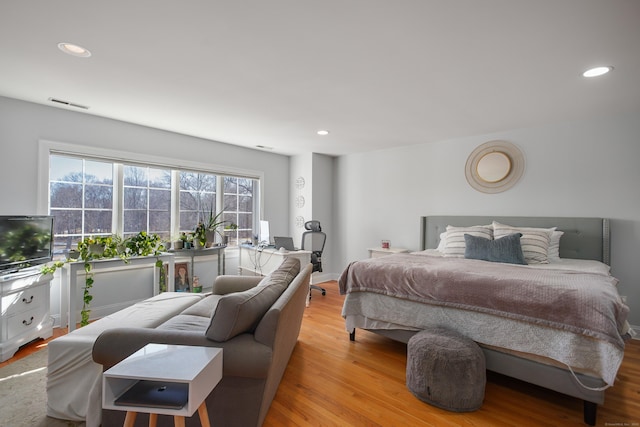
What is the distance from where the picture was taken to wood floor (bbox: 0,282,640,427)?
188 centimetres

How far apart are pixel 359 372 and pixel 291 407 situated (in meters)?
0.69

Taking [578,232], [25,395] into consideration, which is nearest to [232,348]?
[25,395]

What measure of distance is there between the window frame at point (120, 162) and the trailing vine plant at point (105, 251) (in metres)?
0.45

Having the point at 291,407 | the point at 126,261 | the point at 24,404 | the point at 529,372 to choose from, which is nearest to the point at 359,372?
the point at 291,407

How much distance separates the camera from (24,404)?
197cm

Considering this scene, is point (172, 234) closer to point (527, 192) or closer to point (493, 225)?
point (493, 225)

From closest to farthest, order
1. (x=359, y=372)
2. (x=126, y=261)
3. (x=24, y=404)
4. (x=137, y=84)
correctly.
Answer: (x=24, y=404) < (x=359, y=372) < (x=137, y=84) < (x=126, y=261)

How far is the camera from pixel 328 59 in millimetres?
2205

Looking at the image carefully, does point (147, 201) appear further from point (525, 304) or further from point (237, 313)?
point (525, 304)

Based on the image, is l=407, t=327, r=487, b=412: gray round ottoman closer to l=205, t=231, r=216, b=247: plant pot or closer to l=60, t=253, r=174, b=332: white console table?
l=60, t=253, r=174, b=332: white console table

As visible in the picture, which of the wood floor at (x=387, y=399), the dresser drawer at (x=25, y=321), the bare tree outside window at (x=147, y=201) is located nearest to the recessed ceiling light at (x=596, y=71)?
the wood floor at (x=387, y=399)

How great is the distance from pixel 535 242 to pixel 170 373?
3.59 meters

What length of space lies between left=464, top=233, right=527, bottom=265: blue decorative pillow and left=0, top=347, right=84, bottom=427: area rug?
358 cm

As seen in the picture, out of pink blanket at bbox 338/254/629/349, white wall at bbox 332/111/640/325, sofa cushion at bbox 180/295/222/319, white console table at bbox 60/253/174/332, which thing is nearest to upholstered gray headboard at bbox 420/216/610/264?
white wall at bbox 332/111/640/325
